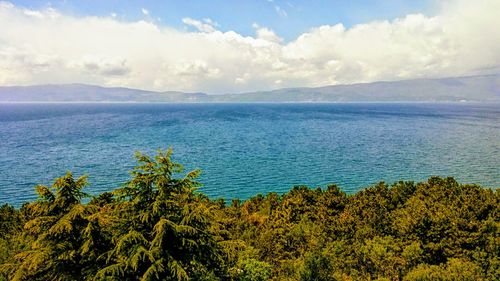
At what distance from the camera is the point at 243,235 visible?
1087 inches

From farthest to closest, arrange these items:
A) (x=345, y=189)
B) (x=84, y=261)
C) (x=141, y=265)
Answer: (x=345, y=189)
(x=84, y=261)
(x=141, y=265)

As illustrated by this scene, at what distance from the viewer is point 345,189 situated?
53656mm

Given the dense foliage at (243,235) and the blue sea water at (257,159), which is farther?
the blue sea water at (257,159)

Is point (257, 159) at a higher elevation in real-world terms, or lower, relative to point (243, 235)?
lower

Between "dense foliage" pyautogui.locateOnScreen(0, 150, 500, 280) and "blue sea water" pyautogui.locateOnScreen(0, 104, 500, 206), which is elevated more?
"dense foliage" pyautogui.locateOnScreen(0, 150, 500, 280)

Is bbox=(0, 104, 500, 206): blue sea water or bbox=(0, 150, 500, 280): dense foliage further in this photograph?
bbox=(0, 104, 500, 206): blue sea water

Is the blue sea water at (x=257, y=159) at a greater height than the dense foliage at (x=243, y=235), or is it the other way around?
the dense foliage at (x=243, y=235)

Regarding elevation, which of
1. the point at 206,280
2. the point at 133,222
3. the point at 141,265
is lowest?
the point at 206,280

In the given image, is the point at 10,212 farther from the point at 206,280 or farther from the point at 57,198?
the point at 206,280

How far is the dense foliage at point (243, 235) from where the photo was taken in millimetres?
12102

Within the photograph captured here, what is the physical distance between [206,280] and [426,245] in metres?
17.3

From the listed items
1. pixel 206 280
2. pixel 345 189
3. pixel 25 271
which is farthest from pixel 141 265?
pixel 345 189

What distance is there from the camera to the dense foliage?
12102 mm

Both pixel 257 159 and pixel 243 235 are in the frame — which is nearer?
pixel 243 235
